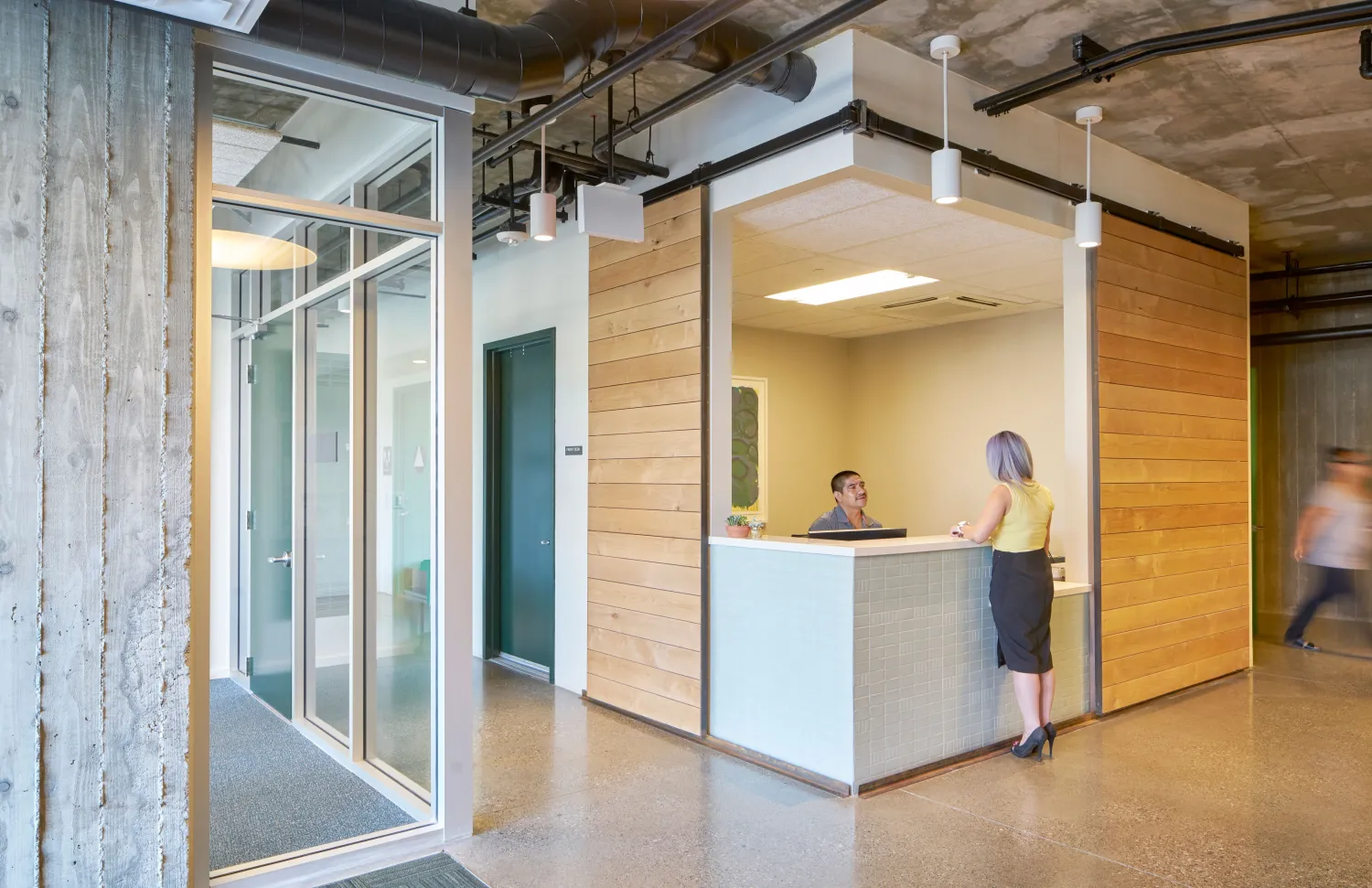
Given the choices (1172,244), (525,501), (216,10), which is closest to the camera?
(216,10)

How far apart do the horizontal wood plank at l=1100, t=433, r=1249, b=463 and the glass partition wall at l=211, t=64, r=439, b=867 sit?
3.76 m

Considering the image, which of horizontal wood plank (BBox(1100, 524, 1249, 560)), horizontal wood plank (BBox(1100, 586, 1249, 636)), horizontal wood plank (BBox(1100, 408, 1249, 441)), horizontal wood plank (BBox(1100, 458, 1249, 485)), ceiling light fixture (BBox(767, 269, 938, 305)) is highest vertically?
ceiling light fixture (BBox(767, 269, 938, 305))

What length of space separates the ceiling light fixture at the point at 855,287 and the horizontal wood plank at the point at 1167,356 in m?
1.40

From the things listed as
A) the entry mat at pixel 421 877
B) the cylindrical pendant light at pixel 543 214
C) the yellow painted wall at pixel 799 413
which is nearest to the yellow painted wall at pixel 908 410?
the yellow painted wall at pixel 799 413

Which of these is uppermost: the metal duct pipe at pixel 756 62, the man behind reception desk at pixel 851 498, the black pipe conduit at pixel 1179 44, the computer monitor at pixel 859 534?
the black pipe conduit at pixel 1179 44

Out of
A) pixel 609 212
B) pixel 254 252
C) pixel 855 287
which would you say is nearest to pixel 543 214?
pixel 609 212

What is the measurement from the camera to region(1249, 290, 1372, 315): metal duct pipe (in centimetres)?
748

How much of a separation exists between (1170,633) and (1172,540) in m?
0.56

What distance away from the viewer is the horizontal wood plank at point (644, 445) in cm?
475

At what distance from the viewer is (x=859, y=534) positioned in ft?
14.6

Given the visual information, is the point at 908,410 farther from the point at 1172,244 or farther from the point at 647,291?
the point at 647,291

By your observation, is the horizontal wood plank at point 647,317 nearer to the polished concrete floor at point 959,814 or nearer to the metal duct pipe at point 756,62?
the metal duct pipe at point 756,62

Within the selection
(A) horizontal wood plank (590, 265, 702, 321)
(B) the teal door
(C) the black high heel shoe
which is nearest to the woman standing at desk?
(C) the black high heel shoe

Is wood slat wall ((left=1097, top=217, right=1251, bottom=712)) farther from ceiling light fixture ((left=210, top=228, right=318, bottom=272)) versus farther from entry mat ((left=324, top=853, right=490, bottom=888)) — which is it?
ceiling light fixture ((left=210, top=228, right=318, bottom=272))
